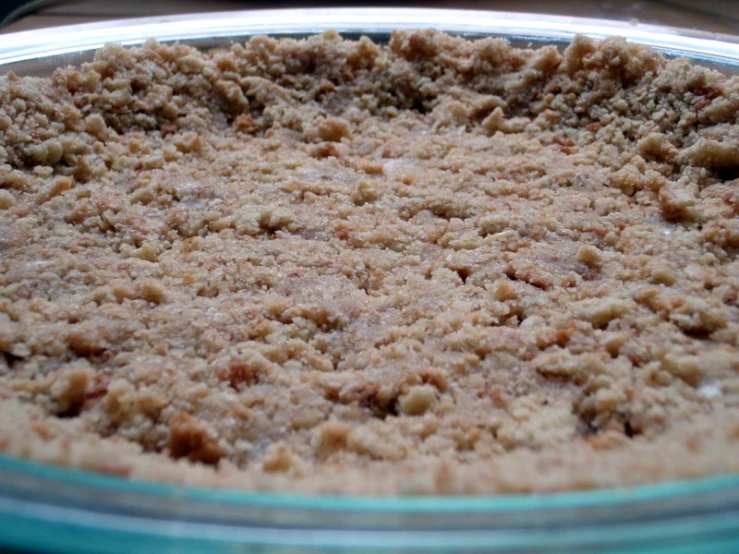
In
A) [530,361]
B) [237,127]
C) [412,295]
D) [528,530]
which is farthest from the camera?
[237,127]

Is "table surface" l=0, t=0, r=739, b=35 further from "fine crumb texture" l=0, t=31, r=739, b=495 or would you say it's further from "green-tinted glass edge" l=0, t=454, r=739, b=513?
"green-tinted glass edge" l=0, t=454, r=739, b=513

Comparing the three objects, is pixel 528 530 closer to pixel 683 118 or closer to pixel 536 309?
pixel 536 309

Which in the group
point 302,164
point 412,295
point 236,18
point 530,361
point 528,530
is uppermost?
point 236,18

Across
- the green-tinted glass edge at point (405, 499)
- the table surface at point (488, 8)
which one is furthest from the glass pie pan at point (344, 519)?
the table surface at point (488, 8)

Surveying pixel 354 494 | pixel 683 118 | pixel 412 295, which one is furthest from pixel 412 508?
pixel 683 118

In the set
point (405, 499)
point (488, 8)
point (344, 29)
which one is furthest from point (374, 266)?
point (488, 8)

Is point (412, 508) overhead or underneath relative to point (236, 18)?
underneath
